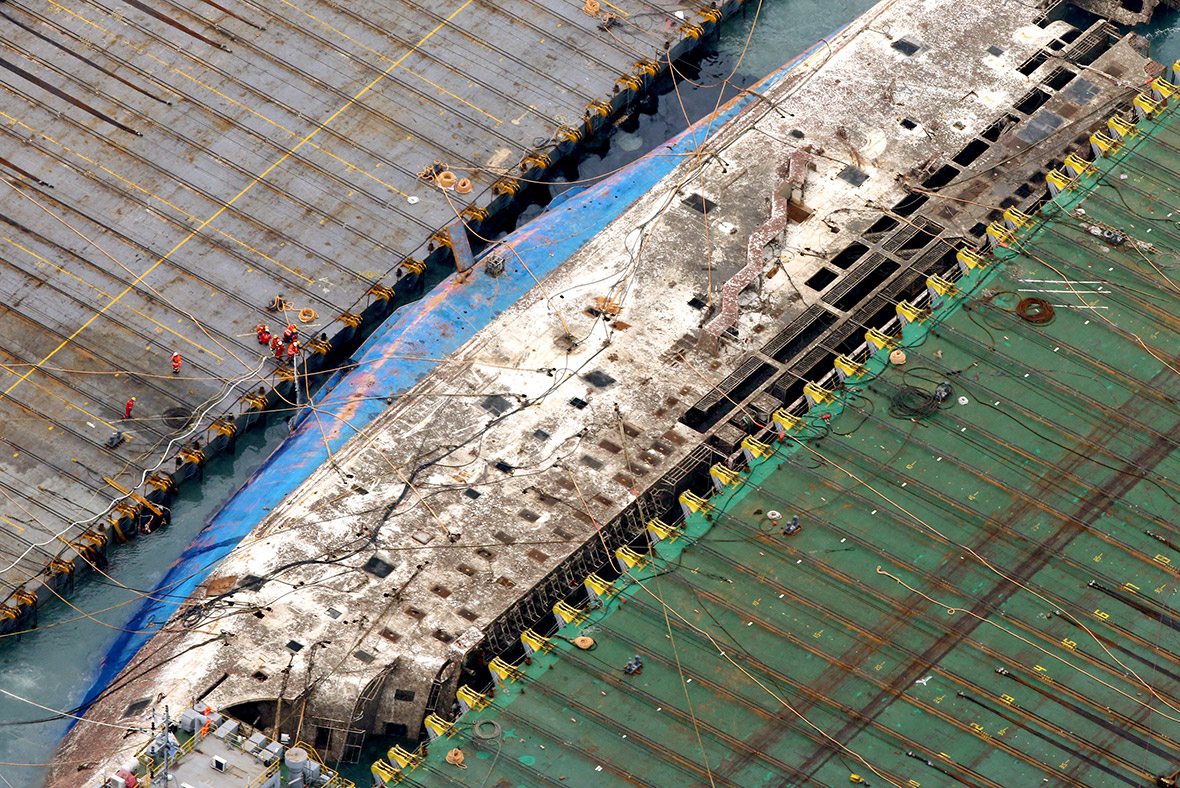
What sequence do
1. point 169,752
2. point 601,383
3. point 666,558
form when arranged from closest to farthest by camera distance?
point 169,752 → point 666,558 → point 601,383

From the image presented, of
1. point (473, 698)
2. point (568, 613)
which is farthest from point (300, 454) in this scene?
point (473, 698)

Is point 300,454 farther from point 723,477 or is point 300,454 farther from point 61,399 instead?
point 723,477

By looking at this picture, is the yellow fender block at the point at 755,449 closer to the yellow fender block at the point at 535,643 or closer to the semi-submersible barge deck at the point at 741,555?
the semi-submersible barge deck at the point at 741,555

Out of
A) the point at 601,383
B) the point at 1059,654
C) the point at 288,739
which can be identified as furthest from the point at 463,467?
the point at 1059,654

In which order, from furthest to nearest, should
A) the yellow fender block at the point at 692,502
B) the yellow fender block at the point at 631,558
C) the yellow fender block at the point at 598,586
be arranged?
the yellow fender block at the point at 692,502
the yellow fender block at the point at 631,558
the yellow fender block at the point at 598,586

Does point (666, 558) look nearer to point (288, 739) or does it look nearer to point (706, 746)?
point (706, 746)

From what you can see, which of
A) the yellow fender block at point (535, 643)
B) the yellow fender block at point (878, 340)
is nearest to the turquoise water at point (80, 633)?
the yellow fender block at point (535, 643)

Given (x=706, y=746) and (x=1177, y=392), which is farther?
(x=1177, y=392)
